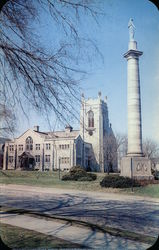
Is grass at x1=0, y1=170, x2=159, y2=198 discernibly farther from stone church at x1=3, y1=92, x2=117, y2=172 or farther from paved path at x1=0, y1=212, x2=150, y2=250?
paved path at x1=0, y1=212, x2=150, y2=250

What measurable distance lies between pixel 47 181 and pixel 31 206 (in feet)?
1.23

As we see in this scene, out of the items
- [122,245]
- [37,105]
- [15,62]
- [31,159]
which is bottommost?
[122,245]

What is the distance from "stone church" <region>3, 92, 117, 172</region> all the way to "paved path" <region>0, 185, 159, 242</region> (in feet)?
0.67

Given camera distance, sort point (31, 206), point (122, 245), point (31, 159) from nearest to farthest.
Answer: point (122, 245), point (31, 159), point (31, 206)

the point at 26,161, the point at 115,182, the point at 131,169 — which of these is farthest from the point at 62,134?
the point at 131,169

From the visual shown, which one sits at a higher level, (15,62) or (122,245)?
(15,62)

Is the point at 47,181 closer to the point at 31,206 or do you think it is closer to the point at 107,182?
the point at 31,206

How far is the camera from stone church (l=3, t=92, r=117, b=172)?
5.16ft

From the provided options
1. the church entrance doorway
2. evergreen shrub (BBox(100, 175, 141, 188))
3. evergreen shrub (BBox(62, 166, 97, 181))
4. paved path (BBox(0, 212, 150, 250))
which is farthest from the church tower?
paved path (BBox(0, 212, 150, 250))

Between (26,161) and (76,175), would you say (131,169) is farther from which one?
(26,161)

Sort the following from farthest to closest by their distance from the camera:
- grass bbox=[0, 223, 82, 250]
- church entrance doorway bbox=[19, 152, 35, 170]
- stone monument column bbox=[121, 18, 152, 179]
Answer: stone monument column bbox=[121, 18, 152, 179] → church entrance doorway bbox=[19, 152, 35, 170] → grass bbox=[0, 223, 82, 250]

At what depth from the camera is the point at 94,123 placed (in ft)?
5.15

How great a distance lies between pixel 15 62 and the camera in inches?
64.4

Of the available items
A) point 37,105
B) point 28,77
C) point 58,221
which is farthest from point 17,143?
point 58,221
